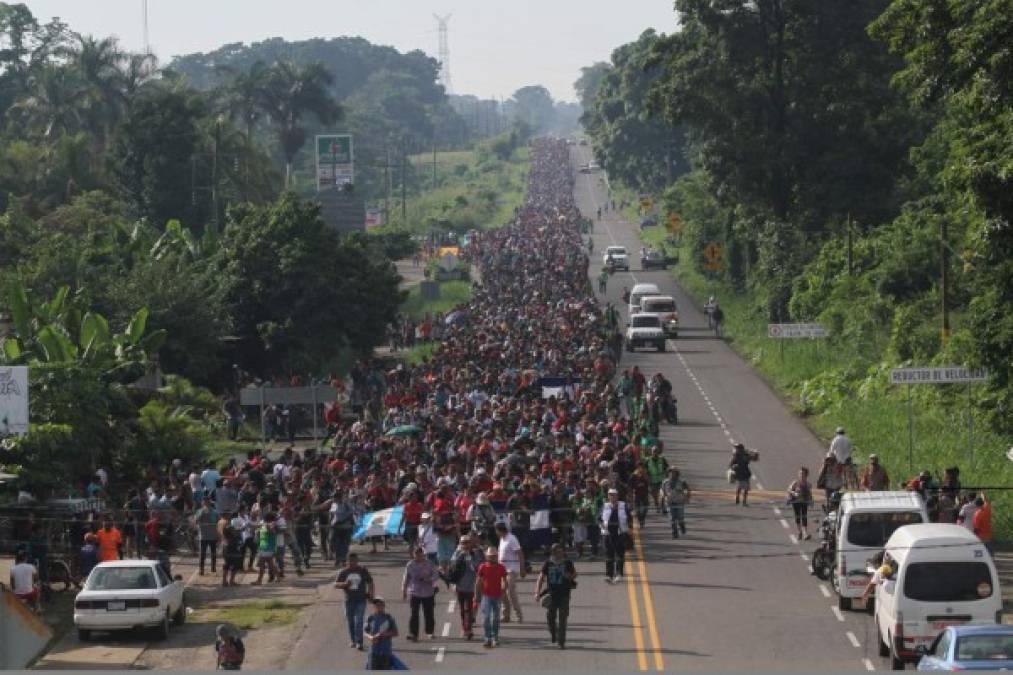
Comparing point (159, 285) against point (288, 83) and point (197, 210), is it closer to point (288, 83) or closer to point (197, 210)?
point (197, 210)

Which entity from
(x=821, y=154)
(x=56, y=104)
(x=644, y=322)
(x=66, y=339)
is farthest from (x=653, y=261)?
(x=66, y=339)

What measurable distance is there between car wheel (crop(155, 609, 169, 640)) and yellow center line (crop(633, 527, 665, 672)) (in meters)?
6.12

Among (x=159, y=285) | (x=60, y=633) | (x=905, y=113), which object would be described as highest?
(x=905, y=113)

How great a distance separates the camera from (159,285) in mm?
55750

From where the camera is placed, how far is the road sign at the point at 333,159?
113m

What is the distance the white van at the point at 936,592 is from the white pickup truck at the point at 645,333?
44.6 metres

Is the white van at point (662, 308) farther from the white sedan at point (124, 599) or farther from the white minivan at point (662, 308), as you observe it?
the white sedan at point (124, 599)

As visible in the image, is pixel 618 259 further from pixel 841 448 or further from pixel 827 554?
pixel 827 554

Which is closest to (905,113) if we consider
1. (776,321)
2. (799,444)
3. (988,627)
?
(776,321)

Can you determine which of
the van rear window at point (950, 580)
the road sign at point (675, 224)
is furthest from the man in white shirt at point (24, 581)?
the road sign at point (675, 224)

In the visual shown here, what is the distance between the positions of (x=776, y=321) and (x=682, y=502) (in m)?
36.1

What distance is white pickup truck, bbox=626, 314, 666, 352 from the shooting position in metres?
68.2

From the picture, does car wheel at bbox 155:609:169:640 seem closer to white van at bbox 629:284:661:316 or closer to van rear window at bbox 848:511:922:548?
van rear window at bbox 848:511:922:548

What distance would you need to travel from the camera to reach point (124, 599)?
27219 mm
